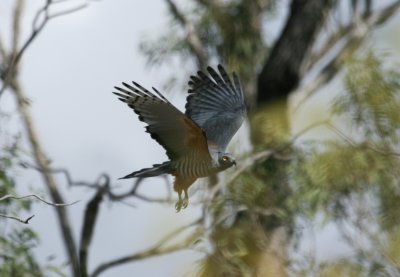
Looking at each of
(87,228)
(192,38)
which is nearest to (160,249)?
(87,228)

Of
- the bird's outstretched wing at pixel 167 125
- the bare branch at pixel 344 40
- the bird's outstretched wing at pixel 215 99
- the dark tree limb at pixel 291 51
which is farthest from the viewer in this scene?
the bare branch at pixel 344 40

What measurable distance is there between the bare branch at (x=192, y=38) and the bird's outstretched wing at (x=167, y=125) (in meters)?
7.21

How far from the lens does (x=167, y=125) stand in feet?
18.7

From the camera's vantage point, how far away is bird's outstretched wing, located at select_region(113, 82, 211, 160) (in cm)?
561

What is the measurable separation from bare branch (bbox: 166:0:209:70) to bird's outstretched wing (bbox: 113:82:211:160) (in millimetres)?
7206

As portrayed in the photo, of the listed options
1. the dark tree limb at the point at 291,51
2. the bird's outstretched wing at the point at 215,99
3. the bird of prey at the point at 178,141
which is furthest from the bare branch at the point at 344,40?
the bird of prey at the point at 178,141

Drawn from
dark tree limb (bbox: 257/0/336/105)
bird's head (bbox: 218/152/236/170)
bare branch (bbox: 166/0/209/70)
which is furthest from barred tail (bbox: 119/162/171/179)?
dark tree limb (bbox: 257/0/336/105)

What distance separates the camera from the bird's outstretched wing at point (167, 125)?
221 inches

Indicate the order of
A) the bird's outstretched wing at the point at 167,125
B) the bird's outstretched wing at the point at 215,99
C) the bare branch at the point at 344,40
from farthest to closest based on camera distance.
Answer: the bare branch at the point at 344,40 < the bird's outstretched wing at the point at 215,99 < the bird's outstretched wing at the point at 167,125

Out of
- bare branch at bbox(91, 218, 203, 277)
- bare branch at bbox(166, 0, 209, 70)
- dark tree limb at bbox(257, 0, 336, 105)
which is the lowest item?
bare branch at bbox(91, 218, 203, 277)

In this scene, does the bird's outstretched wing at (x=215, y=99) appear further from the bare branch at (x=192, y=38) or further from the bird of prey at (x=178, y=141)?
the bare branch at (x=192, y=38)

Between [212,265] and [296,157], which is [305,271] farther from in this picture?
[296,157]

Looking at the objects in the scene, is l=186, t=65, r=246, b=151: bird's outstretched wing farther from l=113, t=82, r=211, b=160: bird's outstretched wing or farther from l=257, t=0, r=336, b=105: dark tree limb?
l=257, t=0, r=336, b=105: dark tree limb

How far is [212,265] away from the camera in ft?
33.8
